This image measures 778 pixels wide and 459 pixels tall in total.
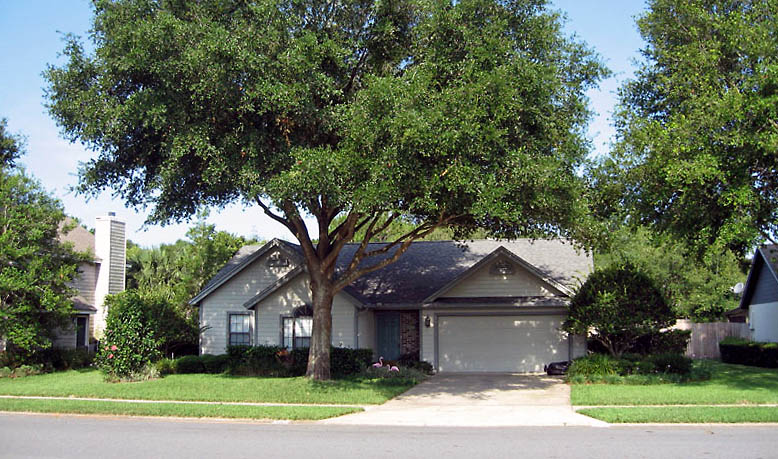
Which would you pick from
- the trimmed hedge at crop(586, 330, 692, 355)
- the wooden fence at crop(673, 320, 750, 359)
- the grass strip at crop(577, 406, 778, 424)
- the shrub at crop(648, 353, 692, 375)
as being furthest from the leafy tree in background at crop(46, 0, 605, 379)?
the wooden fence at crop(673, 320, 750, 359)

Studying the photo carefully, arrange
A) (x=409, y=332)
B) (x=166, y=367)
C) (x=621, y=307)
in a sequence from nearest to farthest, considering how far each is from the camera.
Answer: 1. (x=621, y=307)
2. (x=166, y=367)
3. (x=409, y=332)

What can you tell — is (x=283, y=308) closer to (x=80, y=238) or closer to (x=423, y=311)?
(x=423, y=311)

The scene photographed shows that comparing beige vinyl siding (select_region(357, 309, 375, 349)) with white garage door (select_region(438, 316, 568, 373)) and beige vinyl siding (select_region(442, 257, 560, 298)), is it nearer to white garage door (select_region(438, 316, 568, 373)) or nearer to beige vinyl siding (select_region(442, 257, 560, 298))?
white garage door (select_region(438, 316, 568, 373))

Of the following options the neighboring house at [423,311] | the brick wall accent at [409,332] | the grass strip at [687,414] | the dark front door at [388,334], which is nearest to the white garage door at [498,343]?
the neighboring house at [423,311]

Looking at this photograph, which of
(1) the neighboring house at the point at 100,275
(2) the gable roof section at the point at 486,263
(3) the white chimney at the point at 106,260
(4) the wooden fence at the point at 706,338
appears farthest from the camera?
(4) the wooden fence at the point at 706,338

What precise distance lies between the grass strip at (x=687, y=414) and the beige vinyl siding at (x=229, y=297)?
15684mm

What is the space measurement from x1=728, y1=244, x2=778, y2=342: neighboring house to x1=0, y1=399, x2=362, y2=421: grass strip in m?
21.8

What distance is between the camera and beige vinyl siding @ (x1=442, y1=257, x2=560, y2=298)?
26203mm

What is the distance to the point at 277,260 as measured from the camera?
27.9 meters

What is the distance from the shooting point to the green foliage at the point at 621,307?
2183 centimetres

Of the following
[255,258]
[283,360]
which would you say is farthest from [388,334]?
[255,258]

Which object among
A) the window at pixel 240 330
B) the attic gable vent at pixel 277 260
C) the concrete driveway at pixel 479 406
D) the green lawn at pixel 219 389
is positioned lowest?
the concrete driveway at pixel 479 406

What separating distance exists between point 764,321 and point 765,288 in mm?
1505

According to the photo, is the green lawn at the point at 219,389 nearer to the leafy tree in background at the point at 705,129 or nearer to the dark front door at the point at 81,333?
the dark front door at the point at 81,333
